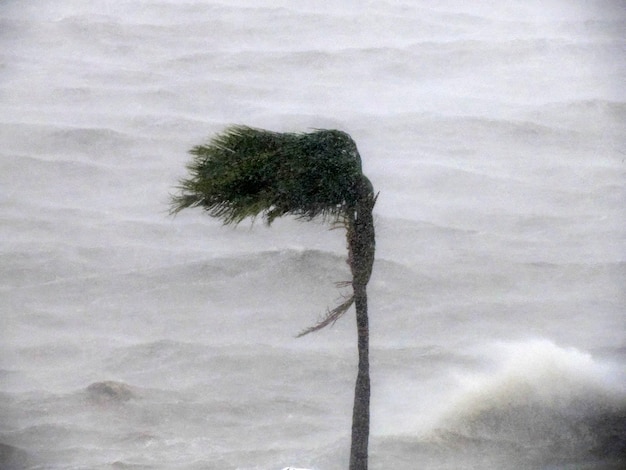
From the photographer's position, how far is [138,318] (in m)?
3.54

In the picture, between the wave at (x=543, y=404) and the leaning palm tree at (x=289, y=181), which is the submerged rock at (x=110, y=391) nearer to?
the leaning palm tree at (x=289, y=181)

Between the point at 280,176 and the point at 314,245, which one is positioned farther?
the point at 314,245

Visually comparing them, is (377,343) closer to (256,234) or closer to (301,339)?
(301,339)

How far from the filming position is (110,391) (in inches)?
138

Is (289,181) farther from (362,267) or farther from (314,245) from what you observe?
(314,245)

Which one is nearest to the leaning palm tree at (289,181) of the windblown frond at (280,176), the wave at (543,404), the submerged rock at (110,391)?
the windblown frond at (280,176)

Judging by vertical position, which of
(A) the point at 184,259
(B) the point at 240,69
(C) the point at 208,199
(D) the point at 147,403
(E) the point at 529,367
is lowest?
(D) the point at 147,403

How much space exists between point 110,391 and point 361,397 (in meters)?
1.14

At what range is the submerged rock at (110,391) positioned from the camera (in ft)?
11.5

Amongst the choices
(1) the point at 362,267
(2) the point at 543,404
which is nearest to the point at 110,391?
(1) the point at 362,267

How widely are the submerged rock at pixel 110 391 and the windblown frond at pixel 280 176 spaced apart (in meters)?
1.08

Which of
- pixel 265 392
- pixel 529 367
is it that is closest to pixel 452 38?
pixel 529 367

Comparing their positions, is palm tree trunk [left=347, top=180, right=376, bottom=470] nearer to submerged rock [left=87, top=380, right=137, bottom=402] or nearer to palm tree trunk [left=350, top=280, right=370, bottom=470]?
palm tree trunk [left=350, top=280, right=370, bottom=470]

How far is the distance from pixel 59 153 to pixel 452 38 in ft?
→ 5.99
